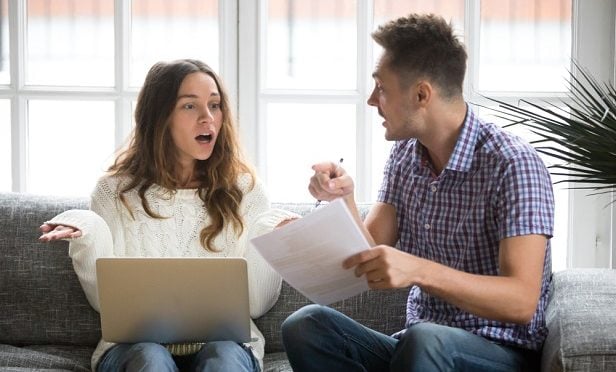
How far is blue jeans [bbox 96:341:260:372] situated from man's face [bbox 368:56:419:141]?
63 cm

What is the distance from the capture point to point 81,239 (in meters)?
2.49

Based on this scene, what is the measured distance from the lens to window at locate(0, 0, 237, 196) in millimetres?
3343

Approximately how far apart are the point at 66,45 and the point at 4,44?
0.69 feet

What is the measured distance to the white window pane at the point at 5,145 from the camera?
3383 mm

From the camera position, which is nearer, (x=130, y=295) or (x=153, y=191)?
(x=130, y=295)

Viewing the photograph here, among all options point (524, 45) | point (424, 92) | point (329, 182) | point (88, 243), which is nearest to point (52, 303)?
point (88, 243)

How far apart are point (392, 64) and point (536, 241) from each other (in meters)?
0.52

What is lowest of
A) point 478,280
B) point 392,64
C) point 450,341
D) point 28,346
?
point 28,346

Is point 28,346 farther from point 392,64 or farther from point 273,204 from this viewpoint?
point 392,64

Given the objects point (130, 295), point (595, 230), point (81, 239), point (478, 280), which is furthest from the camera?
point (595, 230)

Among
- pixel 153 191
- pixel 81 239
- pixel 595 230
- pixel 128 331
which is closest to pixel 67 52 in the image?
pixel 153 191

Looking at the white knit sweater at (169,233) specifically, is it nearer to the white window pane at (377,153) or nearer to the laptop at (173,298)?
the laptop at (173,298)

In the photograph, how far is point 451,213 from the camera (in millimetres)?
2303

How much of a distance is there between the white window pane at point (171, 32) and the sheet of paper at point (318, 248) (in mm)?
1433
